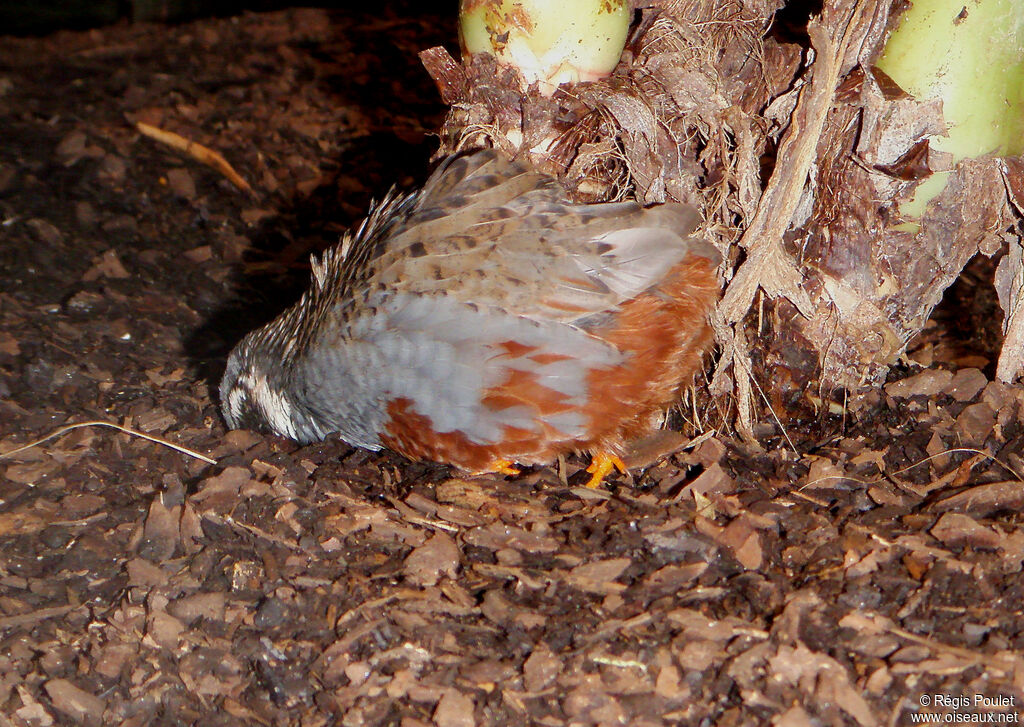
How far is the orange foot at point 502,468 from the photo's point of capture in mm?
2990

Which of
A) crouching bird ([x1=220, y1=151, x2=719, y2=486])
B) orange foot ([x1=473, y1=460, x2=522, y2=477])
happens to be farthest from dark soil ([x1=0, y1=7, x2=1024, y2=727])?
crouching bird ([x1=220, y1=151, x2=719, y2=486])

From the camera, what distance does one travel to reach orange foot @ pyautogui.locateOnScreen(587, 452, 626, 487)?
301cm

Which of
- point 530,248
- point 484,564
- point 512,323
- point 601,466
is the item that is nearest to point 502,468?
point 601,466

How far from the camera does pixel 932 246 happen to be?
114 inches

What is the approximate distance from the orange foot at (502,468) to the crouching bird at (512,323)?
0.03ft

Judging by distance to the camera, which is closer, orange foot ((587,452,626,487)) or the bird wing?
the bird wing

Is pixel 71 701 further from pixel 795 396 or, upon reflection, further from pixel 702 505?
pixel 795 396

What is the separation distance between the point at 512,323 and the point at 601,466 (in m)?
0.61

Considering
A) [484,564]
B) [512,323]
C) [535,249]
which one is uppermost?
[535,249]

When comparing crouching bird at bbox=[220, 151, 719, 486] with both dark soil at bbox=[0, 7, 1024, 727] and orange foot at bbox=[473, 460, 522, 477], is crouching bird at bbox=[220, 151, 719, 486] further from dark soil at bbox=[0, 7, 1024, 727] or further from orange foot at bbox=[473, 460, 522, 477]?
dark soil at bbox=[0, 7, 1024, 727]

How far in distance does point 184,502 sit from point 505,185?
1.42 meters

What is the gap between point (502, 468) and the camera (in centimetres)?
305

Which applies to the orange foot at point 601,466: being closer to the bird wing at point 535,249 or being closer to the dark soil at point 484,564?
the dark soil at point 484,564

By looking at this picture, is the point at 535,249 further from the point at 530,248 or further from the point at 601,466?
the point at 601,466
